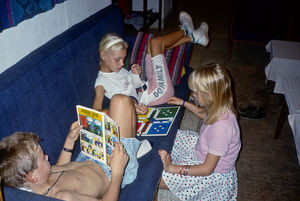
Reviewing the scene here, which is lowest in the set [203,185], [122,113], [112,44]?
[203,185]

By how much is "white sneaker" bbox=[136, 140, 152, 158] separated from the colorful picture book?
157 mm

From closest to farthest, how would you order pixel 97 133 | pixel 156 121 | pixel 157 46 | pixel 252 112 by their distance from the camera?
pixel 97 133 < pixel 156 121 < pixel 157 46 < pixel 252 112

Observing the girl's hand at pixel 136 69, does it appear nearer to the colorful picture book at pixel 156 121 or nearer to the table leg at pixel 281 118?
the colorful picture book at pixel 156 121

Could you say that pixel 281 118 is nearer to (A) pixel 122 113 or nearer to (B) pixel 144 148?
(B) pixel 144 148

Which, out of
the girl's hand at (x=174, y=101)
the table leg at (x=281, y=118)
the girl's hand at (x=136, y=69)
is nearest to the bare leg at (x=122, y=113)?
the girl's hand at (x=174, y=101)

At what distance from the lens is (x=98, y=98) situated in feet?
6.86

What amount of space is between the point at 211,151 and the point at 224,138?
10 centimetres

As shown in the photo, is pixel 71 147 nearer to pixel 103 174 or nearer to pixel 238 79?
pixel 103 174

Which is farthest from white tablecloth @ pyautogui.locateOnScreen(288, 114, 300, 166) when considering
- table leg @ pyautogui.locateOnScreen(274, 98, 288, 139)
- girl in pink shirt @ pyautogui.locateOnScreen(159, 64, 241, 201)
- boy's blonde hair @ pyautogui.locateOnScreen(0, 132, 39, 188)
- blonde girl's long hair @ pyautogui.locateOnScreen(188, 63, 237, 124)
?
boy's blonde hair @ pyautogui.locateOnScreen(0, 132, 39, 188)

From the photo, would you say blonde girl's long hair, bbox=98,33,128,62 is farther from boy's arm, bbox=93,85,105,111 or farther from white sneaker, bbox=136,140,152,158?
white sneaker, bbox=136,140,152,158

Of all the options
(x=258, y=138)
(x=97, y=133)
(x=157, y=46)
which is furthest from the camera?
(x=258, y=138)

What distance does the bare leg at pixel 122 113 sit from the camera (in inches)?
66.3

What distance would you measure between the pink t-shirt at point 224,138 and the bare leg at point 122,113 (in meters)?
0.49

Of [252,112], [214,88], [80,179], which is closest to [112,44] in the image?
[214,88]
